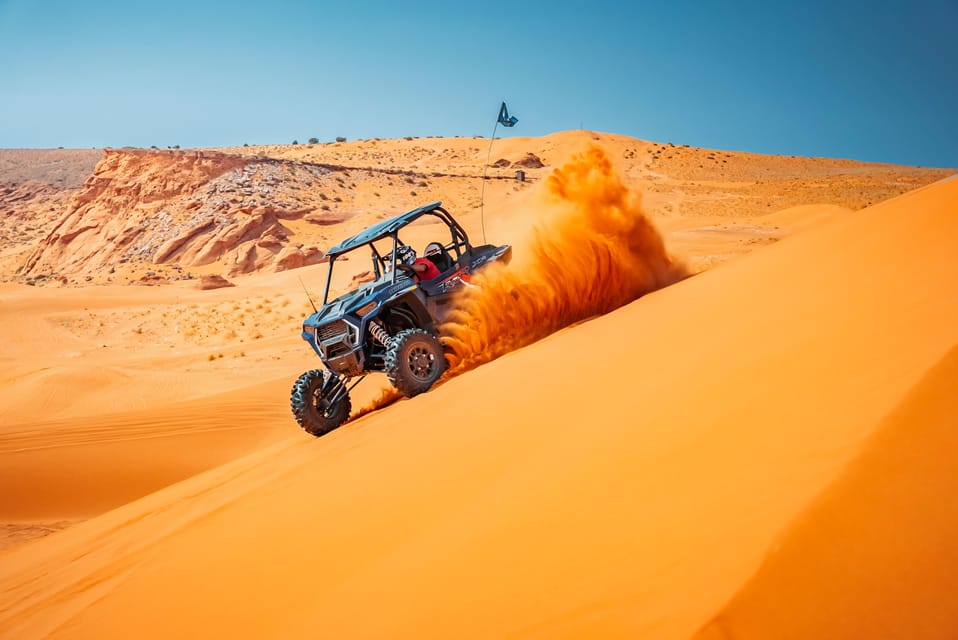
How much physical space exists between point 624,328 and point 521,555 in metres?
3.65

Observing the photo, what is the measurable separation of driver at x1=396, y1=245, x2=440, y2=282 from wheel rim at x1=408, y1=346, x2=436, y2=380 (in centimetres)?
118

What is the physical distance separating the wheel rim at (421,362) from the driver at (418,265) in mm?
1175

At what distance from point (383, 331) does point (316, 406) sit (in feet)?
4.51

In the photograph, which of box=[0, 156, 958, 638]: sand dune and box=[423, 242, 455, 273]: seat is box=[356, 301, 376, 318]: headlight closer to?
box=[423, 242, 455, 273]: seat

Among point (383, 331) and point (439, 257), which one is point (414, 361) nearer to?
point (383, 331)

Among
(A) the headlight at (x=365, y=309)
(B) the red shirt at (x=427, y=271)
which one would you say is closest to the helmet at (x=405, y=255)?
(B) the red shirt at (x=427, y=271)

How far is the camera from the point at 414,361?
7793 mm

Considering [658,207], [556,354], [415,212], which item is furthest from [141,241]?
[556,354]

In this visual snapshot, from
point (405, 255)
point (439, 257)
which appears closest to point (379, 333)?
point (405, 255)

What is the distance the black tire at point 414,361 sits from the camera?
755cm

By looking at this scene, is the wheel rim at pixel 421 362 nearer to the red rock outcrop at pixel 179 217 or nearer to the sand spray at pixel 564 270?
the sand spray at pixel 564 270

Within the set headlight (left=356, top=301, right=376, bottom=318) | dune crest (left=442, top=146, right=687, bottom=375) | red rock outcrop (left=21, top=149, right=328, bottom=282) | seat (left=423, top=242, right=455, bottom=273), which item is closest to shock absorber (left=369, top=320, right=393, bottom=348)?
headlight (left=356, top=301, right=376, bottom=318)

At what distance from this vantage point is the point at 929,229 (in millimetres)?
4762

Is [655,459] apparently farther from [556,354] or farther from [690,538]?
[556,354]
